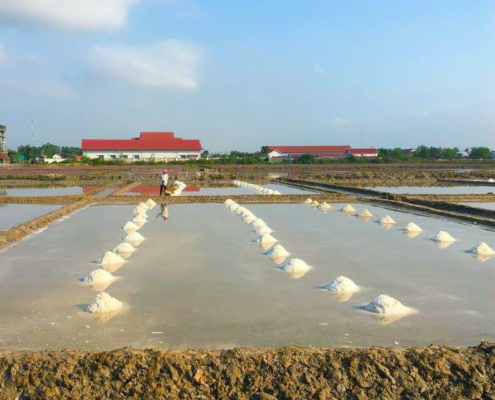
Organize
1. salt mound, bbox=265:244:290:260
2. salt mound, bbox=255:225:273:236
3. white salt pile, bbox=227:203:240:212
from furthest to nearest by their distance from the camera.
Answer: white salt pile, bbox=227:203:240:212 < salt mound, bbox=255:225:273:236 < salt mound, bbox=265:244:290:260

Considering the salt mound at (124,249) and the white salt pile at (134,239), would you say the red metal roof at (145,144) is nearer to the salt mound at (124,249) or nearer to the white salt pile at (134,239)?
the white salt pile at (134,239)

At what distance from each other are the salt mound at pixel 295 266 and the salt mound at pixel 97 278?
190 centimetres

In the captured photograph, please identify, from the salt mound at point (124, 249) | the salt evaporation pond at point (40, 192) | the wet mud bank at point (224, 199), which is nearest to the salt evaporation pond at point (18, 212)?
the wet mud bank at point (224, 199)

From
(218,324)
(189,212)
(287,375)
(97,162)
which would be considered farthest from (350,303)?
(97,162)

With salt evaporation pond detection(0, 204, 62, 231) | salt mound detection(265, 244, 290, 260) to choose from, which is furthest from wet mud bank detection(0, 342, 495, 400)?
salt evaporation pond detection(0, 204, 62, 231)

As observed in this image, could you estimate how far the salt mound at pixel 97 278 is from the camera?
5.04 metres

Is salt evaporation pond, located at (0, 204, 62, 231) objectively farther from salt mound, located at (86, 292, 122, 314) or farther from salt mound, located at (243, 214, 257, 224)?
salt mound, located at (86, 292, 122, 314)

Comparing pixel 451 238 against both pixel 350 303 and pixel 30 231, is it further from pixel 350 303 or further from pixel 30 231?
pixel 30 231

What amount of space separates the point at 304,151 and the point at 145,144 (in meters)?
20.9

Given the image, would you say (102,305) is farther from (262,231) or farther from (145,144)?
(145,144)

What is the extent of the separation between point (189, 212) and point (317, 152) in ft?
163

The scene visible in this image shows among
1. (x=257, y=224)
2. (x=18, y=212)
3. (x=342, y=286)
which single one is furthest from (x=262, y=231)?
(x=18, y=212)

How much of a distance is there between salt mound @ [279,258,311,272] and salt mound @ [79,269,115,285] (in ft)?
6.23

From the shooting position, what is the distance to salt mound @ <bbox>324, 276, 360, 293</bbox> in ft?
15.4
